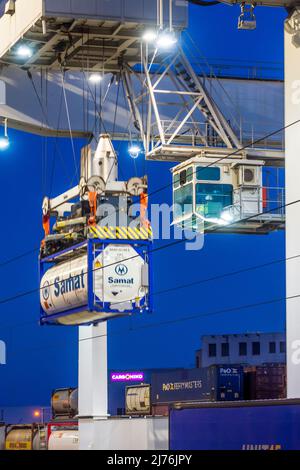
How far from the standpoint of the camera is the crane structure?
30.8 metres

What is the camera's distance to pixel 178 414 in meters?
22.7

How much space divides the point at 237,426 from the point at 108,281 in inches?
423

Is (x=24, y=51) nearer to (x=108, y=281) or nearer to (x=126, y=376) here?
(x=108, y=281)

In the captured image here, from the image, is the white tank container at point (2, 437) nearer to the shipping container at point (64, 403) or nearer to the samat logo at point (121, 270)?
the shipping container at point (64, 403)

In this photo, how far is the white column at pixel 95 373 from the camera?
38.4m

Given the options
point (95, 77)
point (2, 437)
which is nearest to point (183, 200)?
point (95, 77)

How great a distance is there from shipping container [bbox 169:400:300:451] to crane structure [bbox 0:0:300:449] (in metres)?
3.87

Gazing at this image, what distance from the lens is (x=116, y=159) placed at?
34.0 meters

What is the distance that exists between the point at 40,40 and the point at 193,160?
5.72m

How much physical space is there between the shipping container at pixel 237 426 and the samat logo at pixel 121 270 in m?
8.42

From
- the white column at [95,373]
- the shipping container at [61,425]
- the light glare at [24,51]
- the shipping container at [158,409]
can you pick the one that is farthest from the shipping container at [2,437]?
the light glare at [24,51]
